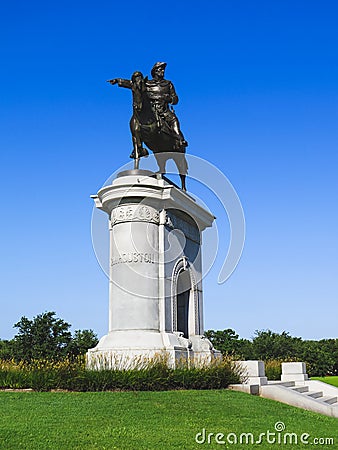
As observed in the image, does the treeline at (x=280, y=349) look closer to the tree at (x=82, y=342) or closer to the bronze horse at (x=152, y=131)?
the tree at (x=82, y=342)

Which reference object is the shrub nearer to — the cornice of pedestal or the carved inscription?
the carved inscription

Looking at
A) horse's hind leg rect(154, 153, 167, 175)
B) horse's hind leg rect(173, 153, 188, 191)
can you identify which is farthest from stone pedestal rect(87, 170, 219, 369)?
horse's hind leg rect(173, 153, 188, 191)

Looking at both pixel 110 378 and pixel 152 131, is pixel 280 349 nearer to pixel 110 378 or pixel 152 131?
pixel 152 131

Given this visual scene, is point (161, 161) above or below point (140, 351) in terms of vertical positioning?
above

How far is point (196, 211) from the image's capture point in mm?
19453

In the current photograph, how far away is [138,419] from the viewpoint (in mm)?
9633

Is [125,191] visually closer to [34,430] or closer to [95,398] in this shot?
Result: [95,398]

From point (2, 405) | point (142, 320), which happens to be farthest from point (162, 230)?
point (2, 405)

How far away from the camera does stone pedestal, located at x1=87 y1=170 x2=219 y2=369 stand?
15539mm

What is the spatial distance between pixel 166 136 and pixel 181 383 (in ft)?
28.8

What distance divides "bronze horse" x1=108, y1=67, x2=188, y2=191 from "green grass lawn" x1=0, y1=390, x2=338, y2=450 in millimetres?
8350
